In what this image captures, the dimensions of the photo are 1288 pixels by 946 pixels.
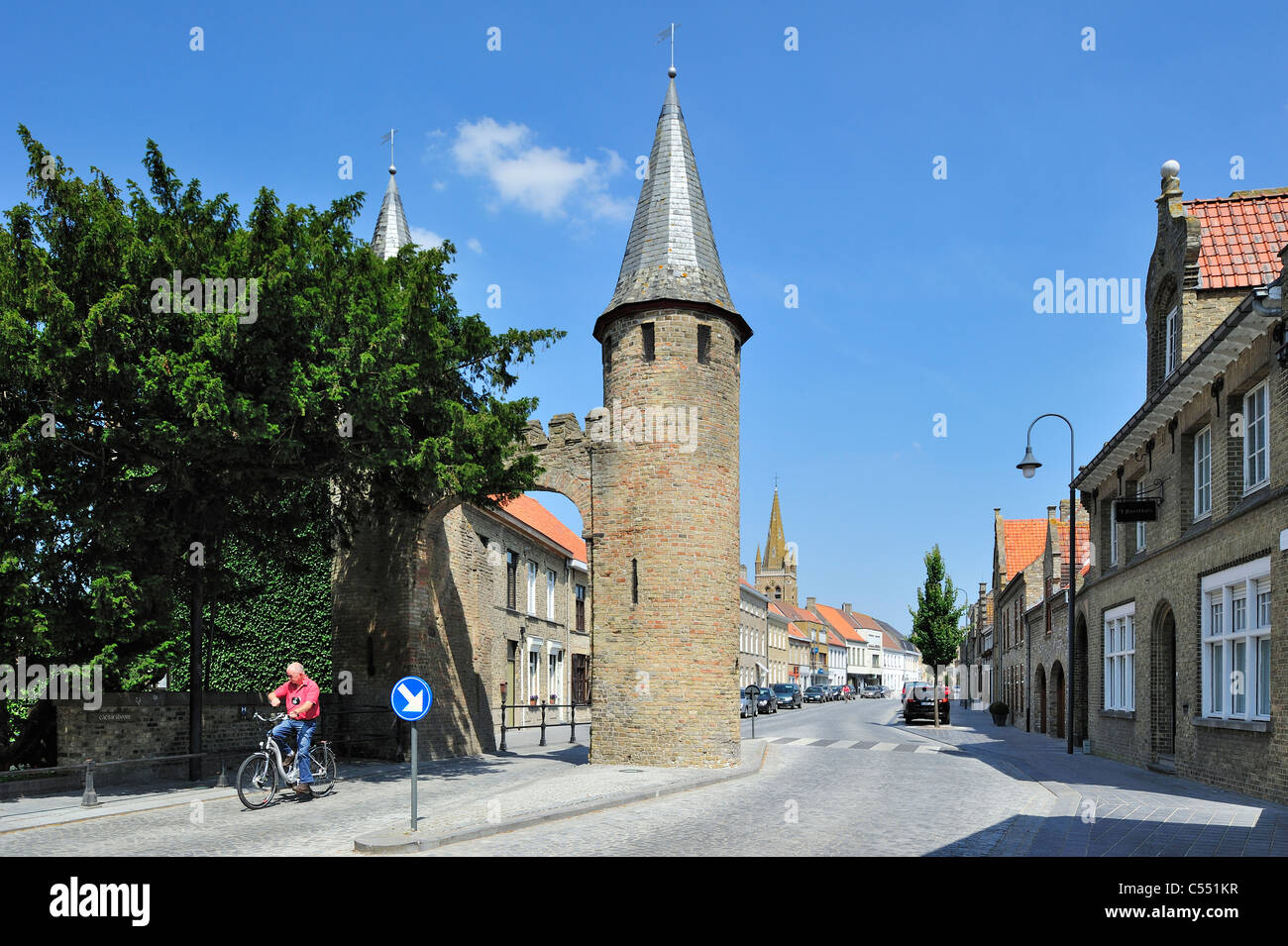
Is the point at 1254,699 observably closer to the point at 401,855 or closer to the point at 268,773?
the point at 401,855

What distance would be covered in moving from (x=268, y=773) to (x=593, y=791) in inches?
171

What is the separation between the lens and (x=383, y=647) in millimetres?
20500

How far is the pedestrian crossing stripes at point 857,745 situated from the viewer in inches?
1029

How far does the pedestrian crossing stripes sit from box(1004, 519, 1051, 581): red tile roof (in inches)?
770

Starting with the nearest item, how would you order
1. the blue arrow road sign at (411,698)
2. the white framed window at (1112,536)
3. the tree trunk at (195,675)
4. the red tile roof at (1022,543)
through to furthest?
the blue arrow road sign at (411,698)
the tree trunk at (195,675)
the white framed window at (1112,536)
the red tile roof at (1022,543)

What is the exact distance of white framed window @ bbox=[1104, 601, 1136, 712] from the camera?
A: 70.7ft

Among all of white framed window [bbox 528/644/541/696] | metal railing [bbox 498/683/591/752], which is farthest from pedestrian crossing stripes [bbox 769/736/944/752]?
white framed window [bbox 528/644/541/696]

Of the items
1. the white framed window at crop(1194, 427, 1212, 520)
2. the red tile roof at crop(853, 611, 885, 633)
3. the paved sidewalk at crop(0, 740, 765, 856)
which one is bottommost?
the red tile roof at crop(853, 611, 885, 633)

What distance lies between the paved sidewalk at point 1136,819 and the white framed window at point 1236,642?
1345 mm

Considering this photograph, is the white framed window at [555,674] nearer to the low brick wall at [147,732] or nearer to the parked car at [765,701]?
the parked car at [765,701]

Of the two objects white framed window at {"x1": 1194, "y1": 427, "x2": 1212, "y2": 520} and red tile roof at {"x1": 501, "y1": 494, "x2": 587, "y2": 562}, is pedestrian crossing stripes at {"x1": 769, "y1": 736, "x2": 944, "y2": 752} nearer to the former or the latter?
white framed window at {"x1": 1194, "y1": 427, "x2": 1212, "y2": 520}

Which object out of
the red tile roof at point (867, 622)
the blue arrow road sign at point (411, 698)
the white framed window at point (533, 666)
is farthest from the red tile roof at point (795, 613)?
the blue arrow road sign at point (411, 698)

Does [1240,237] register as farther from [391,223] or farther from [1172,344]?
[391,223]
